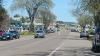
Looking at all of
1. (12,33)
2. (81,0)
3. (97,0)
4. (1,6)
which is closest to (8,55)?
(97,0)

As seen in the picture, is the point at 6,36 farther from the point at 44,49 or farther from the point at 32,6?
the point at 32,6

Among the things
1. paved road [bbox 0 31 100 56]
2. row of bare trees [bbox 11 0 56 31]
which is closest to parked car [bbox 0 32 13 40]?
paved road [bbox 0 31 100 56]

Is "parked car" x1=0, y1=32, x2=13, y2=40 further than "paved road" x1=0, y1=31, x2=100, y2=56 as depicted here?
Yes

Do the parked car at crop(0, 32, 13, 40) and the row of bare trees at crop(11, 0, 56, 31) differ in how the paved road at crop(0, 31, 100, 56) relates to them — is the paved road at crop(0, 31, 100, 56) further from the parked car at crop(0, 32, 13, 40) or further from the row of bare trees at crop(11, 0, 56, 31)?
the row of bare trees at crop(11, 0, 56, 31)

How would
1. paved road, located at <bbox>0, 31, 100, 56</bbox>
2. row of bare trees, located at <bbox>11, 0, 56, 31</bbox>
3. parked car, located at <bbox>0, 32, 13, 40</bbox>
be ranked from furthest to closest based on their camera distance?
row of bare trees, located at <bbox>11, 0, 56, 31</bbox> < parked car, located at <bbox>0, 32, 13, 40</bbox> < paved road, located at <bbox>0, 31, 100, 56</bbox>

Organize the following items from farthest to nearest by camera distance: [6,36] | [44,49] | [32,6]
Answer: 1. [32,6]
2. [6,36]
3. [44,49]

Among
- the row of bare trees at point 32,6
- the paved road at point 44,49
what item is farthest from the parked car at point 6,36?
the row of bare trees at point 32,6

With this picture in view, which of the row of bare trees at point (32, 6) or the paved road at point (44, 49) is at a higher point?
the row of bare trees at point (32, 6)

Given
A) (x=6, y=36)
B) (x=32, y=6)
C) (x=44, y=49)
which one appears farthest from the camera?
(x=32, y=6)

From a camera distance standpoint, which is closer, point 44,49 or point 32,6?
point 44,49

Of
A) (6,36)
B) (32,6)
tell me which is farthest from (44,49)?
(32,6)

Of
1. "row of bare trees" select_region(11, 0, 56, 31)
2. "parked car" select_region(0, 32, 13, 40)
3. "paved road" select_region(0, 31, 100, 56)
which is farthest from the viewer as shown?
"row of bare trees" select_region(11, 0, 56, 31)

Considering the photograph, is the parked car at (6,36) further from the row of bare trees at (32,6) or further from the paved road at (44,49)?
the row of bare trees at (32,6)

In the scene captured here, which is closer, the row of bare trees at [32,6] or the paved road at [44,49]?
the paved road at [44,49]
